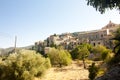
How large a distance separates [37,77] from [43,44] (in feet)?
303

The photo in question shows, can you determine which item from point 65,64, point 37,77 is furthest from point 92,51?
point 37,77

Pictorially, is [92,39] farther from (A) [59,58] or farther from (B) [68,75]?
(B) [68,75]

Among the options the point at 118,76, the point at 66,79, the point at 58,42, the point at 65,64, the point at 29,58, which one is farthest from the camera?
the point at 58,42

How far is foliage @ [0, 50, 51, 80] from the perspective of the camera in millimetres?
36562

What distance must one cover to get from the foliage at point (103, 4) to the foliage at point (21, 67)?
20.3m

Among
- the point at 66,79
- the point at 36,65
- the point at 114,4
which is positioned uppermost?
the point at 114,4

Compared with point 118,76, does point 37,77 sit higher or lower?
lower

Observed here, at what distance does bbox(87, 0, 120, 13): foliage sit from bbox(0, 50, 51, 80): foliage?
20.3m

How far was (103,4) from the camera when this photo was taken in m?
19.7

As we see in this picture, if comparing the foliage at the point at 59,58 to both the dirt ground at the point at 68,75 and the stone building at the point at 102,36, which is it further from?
the stone building at the point at 102,36

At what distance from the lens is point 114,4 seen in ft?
65.1

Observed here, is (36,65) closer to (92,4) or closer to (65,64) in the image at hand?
(92,4)

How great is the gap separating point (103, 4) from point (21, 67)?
21.9 m

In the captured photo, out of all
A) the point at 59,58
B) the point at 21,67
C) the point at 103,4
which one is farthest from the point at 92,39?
the point at 103,4
